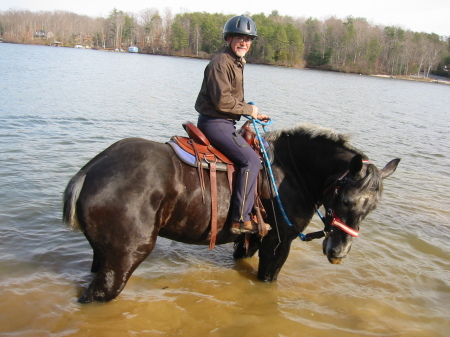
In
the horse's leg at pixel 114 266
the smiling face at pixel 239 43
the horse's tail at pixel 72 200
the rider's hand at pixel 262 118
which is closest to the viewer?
the horse's tail at pixel 72 200

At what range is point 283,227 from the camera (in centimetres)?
474

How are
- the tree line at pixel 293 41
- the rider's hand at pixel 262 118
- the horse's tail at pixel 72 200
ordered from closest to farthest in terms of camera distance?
1. the horse's tail at pixel 72 200
2. the rider's hand at pixel 262 118
3. the tree line at pixel 293 41

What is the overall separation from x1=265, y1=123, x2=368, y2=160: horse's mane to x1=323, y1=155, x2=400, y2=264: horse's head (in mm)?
437

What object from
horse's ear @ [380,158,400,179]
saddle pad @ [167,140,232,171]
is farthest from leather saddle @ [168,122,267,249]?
horse's ear @ [380,158,400,179]

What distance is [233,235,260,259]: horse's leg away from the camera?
5.02 meters

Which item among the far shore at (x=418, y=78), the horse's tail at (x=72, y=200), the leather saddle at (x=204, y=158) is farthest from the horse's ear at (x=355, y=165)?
the far shore at (x=418, y=78)

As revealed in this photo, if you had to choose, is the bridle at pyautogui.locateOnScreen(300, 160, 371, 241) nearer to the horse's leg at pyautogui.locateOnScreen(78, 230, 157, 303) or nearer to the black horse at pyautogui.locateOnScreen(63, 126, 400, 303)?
the black horse at pyautogui.locateOnScreen(63, 126, 400, 303)

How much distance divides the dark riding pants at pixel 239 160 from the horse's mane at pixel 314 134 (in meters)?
0.70

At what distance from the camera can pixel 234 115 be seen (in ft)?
14.5

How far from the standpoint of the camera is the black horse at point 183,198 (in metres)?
3.73

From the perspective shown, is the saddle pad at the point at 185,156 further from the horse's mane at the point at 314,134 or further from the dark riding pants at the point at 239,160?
the horse's mane at the point at 314,134

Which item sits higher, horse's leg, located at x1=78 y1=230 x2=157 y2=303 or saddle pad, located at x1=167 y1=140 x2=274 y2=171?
saddle pad, located at x1=167 y1=140 x2=274 y2=171

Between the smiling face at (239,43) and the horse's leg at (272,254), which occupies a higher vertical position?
the smiling face at (239,43)

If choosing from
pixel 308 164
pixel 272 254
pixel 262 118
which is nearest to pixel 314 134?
pixel 308 164
